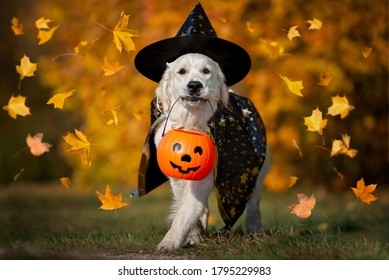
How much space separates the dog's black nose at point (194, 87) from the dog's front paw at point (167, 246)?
38.0 inches

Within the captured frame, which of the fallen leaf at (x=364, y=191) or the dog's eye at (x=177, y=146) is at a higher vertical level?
the dog's eye at (x=177, y=146)

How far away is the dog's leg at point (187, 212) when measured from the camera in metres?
4.08

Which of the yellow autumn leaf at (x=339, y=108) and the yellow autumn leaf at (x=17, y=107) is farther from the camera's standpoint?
the yellow autumn leaf at (x=339, y=108)

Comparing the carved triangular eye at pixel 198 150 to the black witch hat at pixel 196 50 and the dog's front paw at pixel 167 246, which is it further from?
the black witch hat at pixel 196 50

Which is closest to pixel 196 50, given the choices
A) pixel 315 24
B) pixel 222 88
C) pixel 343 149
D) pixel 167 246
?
pixel 222 88

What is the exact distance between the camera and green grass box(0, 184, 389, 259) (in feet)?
12.9

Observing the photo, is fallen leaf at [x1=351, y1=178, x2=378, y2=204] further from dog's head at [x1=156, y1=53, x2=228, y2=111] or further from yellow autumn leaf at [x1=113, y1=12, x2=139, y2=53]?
yellow autumn leaf at [x1=113, y1=12, x2=139, y2=53]

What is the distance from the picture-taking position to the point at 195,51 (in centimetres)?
430

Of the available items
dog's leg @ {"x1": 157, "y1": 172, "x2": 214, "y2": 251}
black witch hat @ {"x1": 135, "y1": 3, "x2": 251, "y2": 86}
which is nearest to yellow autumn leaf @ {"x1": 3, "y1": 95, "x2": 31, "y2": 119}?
black witch hat @ {"x1": 135, "y1": 3, "x2": 251, "y2": 86}

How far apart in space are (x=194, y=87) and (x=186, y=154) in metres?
0.43

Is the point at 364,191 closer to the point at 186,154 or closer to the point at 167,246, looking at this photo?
the point at 186,154

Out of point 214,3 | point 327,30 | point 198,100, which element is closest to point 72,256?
point 198,100

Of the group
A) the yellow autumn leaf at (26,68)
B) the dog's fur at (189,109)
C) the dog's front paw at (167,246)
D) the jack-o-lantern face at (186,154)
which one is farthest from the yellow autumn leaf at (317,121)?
the yellow autumn leaf at (26,68)

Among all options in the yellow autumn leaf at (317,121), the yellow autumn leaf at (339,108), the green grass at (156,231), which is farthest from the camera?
the yellow autumn leaf at (339,108)
